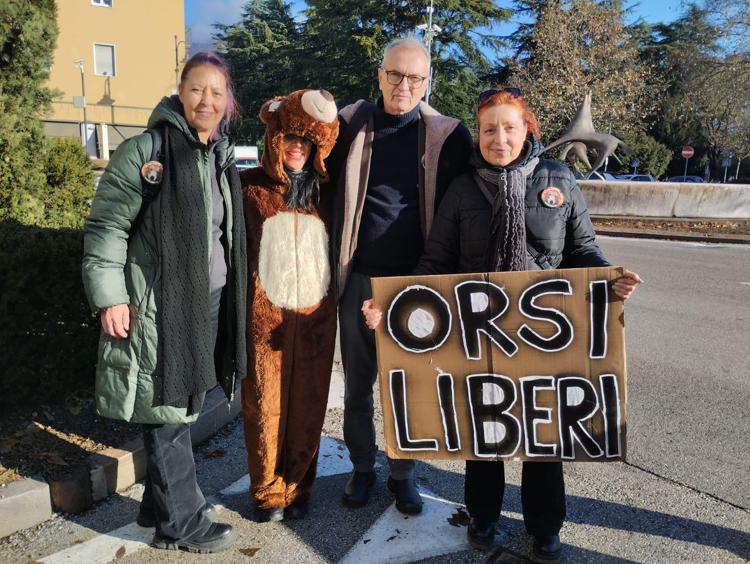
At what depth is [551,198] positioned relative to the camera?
2543 millimetres

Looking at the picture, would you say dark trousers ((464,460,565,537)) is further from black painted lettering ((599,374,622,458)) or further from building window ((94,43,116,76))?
building window ((94,43,116,76))

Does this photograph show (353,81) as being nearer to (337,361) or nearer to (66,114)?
(66,114)

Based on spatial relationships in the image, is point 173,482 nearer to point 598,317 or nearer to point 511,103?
point 598,317

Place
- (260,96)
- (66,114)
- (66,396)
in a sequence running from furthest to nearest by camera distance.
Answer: (260,96) < (66,114) < (66,396)

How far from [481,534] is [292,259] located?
1.49m

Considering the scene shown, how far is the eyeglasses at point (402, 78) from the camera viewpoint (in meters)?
2.89

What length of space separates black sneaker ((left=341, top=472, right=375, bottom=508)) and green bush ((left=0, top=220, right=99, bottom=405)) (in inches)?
73.3

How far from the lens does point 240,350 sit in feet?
9.05

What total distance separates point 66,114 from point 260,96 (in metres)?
12.4

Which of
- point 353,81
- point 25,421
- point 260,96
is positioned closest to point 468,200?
point 25,421

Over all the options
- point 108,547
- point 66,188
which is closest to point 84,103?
point 66,188

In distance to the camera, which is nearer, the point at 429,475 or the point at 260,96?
the point at 429,475

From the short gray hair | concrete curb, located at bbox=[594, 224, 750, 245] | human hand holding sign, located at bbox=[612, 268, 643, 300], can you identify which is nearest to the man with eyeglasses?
the short gray hair

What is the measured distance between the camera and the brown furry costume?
286cm
